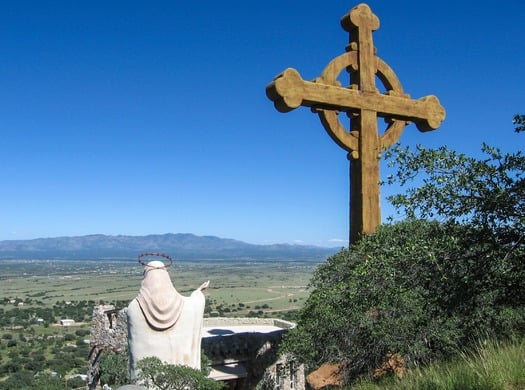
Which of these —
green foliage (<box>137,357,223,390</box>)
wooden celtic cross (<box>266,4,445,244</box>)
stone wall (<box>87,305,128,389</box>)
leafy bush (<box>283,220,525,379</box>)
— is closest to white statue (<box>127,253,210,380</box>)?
green foliage (<box>137,357,223,390</box>)

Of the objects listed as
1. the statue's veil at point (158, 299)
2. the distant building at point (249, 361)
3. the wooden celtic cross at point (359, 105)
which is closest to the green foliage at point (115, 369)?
the distant building at point (249, 361)

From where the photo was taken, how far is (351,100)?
6621 mm

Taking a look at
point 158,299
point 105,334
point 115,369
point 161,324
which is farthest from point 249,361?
point 105,334

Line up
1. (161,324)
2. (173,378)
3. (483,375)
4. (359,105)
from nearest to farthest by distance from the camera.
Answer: (483,375)
(173,378)
(359,105)
(161,324)

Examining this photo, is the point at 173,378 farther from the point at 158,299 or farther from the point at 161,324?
the point at 158,299

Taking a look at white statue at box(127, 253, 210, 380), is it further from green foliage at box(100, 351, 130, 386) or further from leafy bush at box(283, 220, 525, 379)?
green foliage at box(100, 351, 130, 386)

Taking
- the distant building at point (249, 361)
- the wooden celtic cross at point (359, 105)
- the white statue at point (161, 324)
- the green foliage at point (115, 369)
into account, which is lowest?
the green foliage at point (115, 369)

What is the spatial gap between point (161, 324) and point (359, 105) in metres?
3.78

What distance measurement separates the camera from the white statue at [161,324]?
24.4 feet

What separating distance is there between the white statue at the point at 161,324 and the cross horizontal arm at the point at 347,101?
3024mm

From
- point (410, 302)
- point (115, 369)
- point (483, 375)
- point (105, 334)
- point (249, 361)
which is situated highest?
point (410, 302)

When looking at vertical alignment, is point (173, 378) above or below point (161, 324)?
below

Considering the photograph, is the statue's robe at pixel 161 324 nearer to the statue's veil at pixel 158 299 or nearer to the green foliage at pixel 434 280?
the statue's veil at pixel 158 299

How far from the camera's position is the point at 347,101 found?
6590 millimetres
